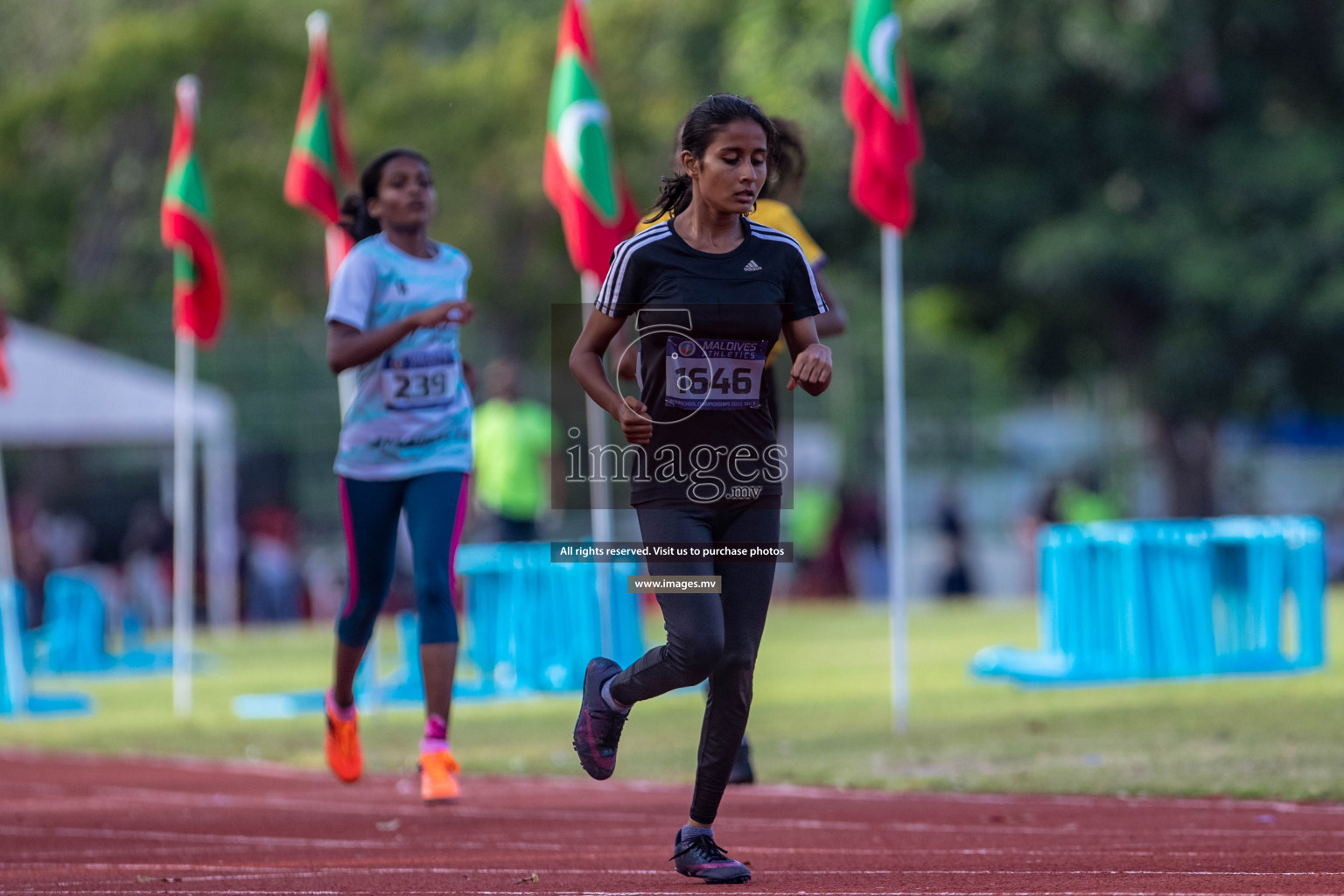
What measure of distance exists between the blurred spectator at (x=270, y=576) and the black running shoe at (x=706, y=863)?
76.6ft

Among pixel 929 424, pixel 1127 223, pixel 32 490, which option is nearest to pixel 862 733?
pixel 1127 223

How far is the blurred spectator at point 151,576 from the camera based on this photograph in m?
26.9

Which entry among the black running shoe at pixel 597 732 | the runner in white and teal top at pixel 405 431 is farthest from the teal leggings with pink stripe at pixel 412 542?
the black running shoe at pixel 597 732

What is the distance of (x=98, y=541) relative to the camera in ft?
127

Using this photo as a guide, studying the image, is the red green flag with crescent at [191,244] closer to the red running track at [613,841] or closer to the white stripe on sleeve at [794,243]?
the red running track at [613,841]

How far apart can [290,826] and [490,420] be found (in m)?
8.60

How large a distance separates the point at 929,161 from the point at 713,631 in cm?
2306

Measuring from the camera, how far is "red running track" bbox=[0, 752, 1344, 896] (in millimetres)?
5219

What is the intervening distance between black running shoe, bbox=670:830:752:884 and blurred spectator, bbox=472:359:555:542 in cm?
1001

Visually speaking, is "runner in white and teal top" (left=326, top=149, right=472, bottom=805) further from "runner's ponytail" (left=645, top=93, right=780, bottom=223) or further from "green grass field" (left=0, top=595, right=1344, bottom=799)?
"runner's ponytail" (left=645, top=93, right=780, bottom=223)

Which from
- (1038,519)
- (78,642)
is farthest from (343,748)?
(1038,519)

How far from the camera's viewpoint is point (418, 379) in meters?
7.22

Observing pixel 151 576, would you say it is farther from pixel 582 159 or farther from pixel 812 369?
pixel 812 369

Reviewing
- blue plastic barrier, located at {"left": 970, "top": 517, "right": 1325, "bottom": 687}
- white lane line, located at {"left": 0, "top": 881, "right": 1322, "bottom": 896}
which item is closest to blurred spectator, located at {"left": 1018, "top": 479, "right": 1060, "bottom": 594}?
blue plastic barrier, located at {"left": 970, "top": 517, "right": 1325, "bottom": 687}
